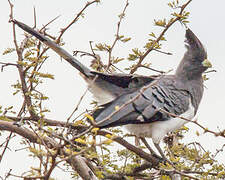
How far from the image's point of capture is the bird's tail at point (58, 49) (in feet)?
11.6

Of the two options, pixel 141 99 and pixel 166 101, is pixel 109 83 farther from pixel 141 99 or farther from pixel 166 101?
pixel 166 101

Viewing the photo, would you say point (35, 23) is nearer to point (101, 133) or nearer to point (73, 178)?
point (101, 133)

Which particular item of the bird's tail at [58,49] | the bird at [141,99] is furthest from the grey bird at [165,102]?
the bird's tail at [58,49]

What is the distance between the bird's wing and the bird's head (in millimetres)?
360

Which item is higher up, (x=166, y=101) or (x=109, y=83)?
(x=109, y=83)

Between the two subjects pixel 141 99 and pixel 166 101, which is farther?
pixel 166 101

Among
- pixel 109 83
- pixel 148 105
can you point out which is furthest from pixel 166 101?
pixel 109 83

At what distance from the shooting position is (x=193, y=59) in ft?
17.5

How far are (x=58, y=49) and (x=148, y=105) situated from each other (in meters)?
1.20

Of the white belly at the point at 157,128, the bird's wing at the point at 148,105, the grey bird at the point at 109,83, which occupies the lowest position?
the white belly at the point at 157,128

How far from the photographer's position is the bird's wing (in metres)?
4.02

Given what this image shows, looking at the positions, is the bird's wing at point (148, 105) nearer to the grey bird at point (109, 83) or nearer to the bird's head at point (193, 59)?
the grey bird at point (109, 83)

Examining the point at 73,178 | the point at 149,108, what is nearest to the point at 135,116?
the point at 149,108

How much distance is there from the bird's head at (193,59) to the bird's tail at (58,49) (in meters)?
1.75
